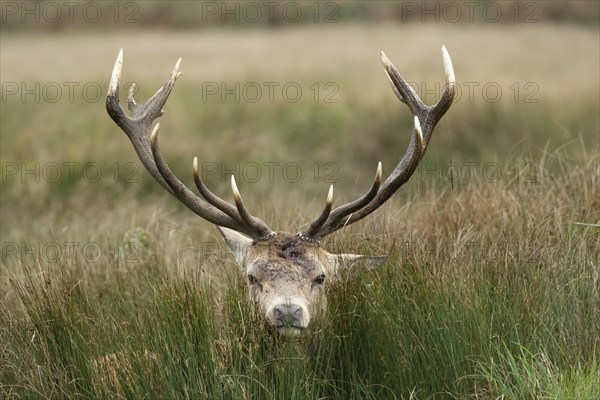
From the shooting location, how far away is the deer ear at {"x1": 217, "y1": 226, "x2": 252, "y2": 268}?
6176mm

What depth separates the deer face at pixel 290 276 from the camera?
17.3ft

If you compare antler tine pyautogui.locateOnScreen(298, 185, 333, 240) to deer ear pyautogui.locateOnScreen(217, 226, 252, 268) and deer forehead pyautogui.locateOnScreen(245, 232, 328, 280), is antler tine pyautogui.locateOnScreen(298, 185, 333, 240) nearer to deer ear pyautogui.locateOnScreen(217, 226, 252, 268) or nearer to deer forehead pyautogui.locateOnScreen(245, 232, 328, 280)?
deer forehead pyautogui.locateOnScreen(245, 232, 328, 280)

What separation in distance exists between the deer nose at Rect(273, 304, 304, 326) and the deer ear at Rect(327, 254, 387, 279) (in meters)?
0.61

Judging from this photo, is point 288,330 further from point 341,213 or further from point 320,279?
point 341,213

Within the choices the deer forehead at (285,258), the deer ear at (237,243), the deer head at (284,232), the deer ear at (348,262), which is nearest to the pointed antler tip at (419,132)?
the deer head at (284,232)

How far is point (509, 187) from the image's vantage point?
7629mm

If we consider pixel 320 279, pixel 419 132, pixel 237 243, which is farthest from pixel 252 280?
pixel 419 132

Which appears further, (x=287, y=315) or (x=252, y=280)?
(x=252, y=280)

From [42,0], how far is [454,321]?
82.8ft

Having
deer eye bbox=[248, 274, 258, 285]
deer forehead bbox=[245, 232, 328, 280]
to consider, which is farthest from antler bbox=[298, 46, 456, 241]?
deer eye bbox=[248, 274, 258, 285]

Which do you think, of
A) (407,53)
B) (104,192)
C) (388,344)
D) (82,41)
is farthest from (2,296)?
(82,41)

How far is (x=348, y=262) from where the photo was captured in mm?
5902

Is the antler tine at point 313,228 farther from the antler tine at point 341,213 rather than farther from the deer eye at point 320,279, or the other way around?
the deer eye at point 320,279

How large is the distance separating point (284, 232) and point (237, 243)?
0.39m
